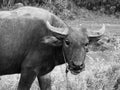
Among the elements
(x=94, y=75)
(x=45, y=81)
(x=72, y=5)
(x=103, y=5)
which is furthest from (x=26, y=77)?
(x=103, y=5)

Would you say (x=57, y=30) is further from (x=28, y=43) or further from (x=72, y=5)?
(x=72, y=5)

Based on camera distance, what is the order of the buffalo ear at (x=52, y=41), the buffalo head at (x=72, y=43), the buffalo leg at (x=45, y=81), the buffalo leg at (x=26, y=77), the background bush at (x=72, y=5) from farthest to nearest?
1. the background bush at (x=72, y=5)
2. the buffalo leg at (x=45, y=81)
3. the buffalo leg at (x=26, y=77)
4. the buffalo ear at (x=52, y=41)
5. the buffalo head at (x=72, y=43)

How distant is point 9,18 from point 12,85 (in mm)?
2086

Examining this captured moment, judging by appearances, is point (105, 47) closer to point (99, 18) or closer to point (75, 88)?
point (75, 88)

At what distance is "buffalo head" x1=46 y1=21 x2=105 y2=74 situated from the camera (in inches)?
134

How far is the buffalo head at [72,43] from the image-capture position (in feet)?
11.2

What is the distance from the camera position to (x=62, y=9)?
10.6 m

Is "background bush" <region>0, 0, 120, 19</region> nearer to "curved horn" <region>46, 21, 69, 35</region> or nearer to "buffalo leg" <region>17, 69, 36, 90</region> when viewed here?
"buffalo leg" <region>17, 69, 36, 90</region>

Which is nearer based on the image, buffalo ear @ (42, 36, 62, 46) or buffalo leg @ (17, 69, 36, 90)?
buffalo ear @ (42, 36, 62, 46)

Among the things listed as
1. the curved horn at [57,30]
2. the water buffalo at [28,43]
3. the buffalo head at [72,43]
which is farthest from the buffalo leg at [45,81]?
the curved horn at [57,30]

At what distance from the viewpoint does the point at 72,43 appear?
3.44m

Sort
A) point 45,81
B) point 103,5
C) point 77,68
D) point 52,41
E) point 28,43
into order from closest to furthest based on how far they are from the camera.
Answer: point 77,68
point 52,41
point 28,43
point 45,81
point 103,5

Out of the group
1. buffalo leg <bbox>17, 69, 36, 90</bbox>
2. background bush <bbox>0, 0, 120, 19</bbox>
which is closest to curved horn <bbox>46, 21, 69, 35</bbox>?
buffalo leg <bbox>17, 69, 36, 90</bbox>

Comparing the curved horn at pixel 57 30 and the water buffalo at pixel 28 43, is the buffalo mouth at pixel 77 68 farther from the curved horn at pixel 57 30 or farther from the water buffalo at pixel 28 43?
the curved horn at pixel 57 30
